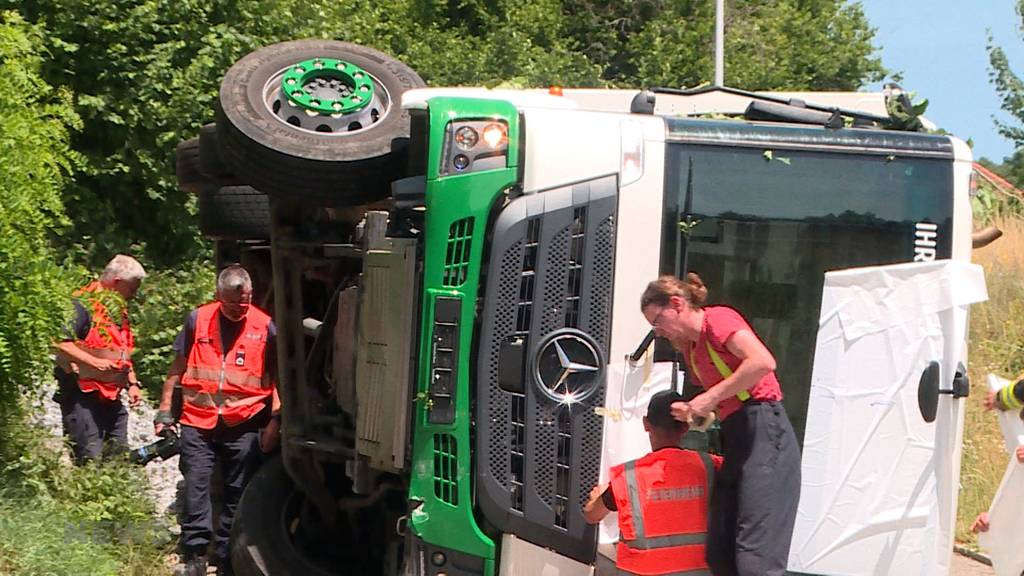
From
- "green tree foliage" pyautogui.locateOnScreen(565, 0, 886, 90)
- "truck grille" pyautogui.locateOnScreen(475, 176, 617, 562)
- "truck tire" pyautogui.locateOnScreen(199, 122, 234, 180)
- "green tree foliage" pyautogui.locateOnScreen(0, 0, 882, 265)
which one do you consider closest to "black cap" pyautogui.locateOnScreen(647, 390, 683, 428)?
"truck grille" pyautogui.locateOnScreen(475, 176, 617, 562)

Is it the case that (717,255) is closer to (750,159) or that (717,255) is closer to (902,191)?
(750,159)

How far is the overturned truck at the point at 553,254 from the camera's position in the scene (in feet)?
16.9

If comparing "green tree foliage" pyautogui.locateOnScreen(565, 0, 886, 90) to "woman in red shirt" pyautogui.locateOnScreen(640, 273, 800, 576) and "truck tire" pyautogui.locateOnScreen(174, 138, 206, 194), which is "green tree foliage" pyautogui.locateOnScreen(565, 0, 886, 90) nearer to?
"truck tire" pyautogui.locateOnScreen(174, 138, 206, 194)

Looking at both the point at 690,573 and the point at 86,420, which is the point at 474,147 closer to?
the point at 690,573

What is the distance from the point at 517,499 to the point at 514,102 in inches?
61.9

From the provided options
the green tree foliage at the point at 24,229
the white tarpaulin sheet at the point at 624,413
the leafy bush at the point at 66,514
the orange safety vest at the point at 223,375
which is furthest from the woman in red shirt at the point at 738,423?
the orange safety vest at the point at 223,375

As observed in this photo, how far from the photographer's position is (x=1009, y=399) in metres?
5.98

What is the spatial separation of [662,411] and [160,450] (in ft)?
13.1

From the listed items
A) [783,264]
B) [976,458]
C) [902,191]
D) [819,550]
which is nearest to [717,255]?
[783,264]

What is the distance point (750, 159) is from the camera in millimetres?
5402

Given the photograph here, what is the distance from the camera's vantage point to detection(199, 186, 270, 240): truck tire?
7902mm

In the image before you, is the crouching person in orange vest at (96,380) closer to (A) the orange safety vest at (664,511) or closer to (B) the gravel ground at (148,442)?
(B) the gravel ground at (148,442)

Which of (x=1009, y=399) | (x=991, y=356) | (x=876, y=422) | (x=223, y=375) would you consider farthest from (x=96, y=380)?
(x=991, y=356)

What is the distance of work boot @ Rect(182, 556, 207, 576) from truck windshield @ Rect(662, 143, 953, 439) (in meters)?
3.23
